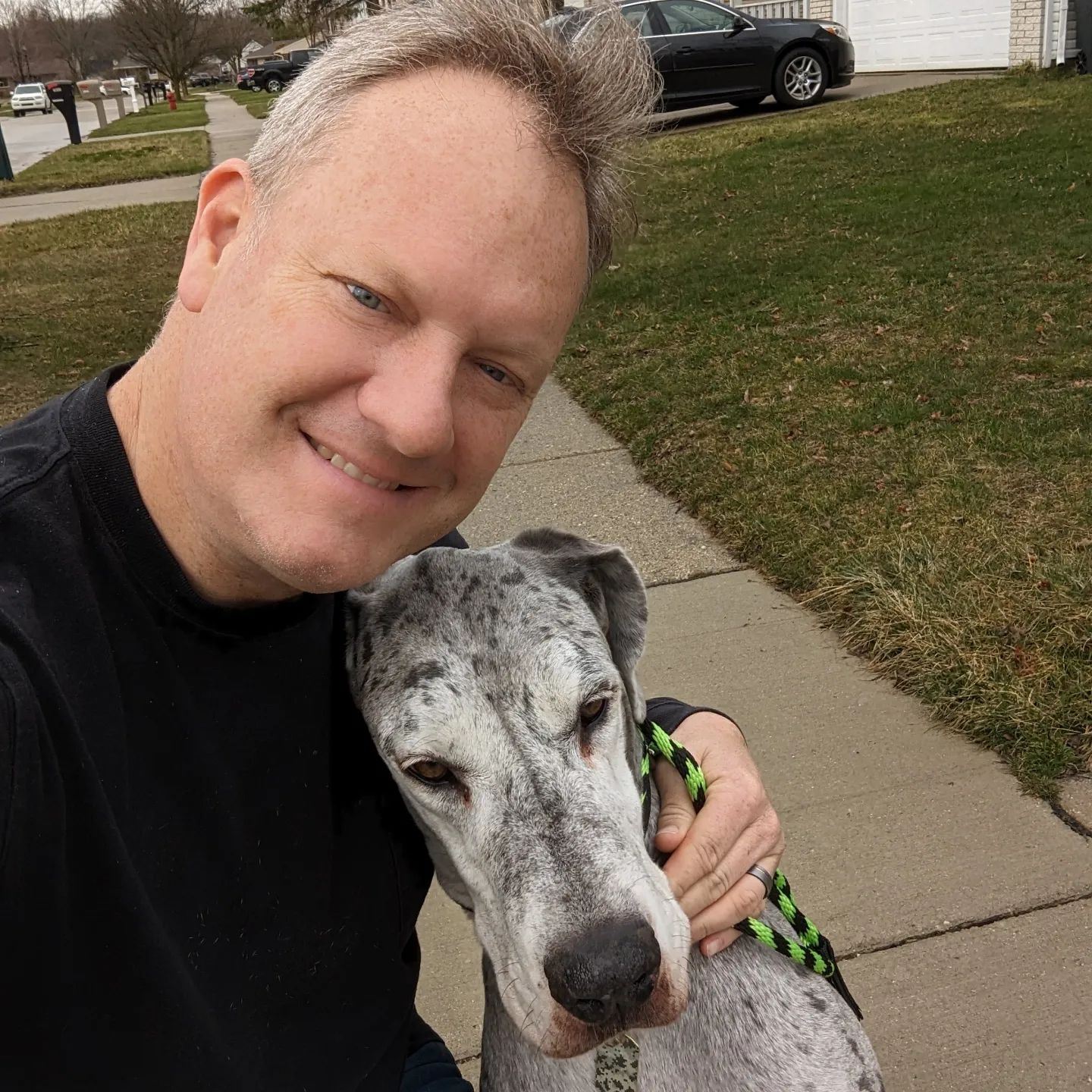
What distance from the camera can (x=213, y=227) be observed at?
1.77 m

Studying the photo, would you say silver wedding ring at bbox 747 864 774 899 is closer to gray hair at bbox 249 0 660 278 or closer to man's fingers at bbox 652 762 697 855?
man's fingers at bbox 652 762 697 855

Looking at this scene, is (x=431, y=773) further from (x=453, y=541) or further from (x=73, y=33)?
(x=73, y=33)

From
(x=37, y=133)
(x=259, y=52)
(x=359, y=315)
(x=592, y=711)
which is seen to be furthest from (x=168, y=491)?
(x=259, y=52)

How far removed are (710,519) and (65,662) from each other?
4.70 m

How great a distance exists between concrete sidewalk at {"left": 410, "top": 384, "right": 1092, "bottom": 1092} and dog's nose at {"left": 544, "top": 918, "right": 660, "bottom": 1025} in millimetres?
1536

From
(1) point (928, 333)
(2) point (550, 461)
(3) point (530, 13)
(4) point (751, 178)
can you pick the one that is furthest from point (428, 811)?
(4) point (751, 178)

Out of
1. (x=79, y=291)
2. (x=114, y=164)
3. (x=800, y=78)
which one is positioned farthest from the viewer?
(x=114, y=164)

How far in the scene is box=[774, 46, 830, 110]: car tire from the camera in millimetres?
19172

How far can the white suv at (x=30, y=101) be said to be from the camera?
7269cm

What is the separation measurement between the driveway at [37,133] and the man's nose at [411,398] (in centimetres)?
3064

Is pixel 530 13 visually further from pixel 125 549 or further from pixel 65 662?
pixel 65 662

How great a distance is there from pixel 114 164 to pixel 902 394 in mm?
23832

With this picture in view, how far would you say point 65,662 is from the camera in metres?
1.48

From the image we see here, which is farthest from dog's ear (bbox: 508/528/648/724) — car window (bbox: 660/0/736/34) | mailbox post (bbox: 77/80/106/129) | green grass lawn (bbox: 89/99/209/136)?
mailbox post (bbox: 77/80/106/129)
